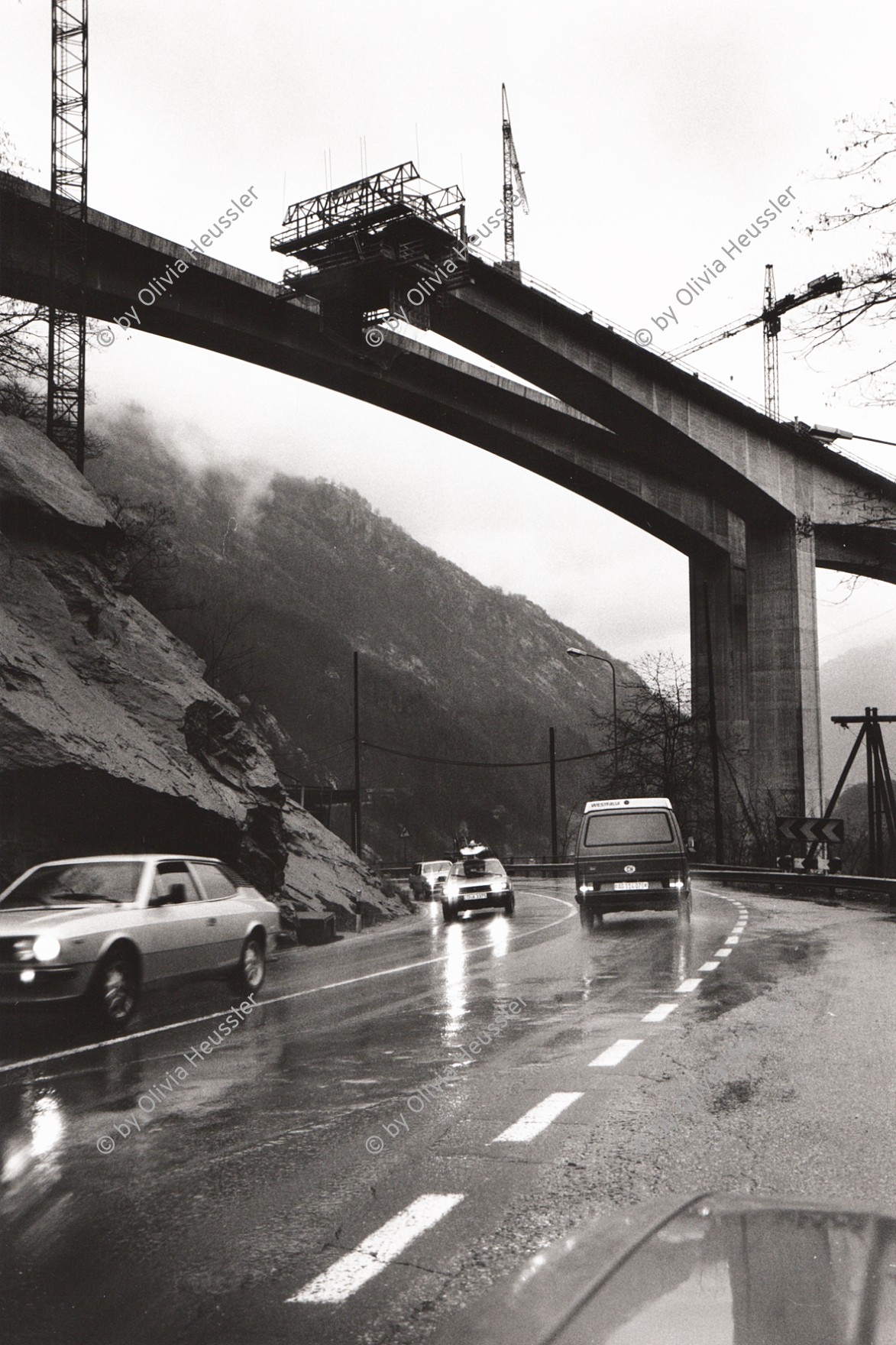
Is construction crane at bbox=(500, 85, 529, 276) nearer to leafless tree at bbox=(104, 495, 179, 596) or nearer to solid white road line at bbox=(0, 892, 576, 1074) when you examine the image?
leafless tree at bbox=(104, 495, 179, 596)

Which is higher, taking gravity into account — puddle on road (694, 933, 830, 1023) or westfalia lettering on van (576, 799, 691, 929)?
westfalia lettering on van (576, 799, 691, 929)

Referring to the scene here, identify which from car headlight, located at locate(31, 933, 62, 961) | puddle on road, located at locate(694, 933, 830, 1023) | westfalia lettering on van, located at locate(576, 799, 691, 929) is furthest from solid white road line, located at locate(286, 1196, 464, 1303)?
westfalia lettering on van, located at locate(576, 799, 691, 929)

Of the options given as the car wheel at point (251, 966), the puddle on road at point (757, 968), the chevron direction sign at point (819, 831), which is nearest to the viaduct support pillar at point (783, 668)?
the chevron direction sign at point (819, 831)

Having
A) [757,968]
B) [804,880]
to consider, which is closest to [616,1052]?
[757,968]

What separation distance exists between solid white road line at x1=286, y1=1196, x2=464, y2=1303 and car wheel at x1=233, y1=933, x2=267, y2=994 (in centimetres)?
764

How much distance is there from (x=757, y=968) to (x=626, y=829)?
8599 mm

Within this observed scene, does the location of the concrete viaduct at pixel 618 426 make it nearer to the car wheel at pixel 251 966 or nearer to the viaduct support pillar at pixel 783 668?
the viaduct support pillar at pixel 783 668

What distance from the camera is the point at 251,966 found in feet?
41.5

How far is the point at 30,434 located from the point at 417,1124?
1690 centimetres

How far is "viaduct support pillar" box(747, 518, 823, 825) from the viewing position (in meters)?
49.7

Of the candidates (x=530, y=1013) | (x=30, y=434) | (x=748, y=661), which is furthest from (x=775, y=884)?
(x=530, y=1013)

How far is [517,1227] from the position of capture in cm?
461

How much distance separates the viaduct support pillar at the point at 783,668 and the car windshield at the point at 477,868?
22023mm

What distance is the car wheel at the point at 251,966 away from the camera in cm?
1243
